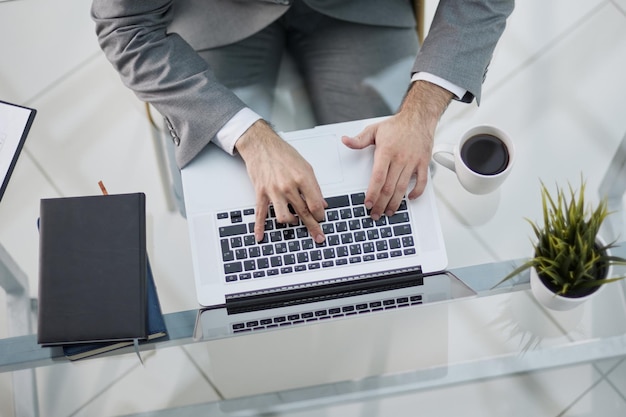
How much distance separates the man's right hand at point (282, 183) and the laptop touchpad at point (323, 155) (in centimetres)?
2

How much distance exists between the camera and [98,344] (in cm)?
87

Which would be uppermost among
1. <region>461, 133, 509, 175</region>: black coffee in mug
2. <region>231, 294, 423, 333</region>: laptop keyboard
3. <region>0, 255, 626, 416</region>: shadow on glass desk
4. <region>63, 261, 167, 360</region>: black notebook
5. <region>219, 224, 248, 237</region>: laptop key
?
<region>461, 133, 509, 175</region>: black coffee in mug

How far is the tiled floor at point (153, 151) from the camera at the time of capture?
94 cm

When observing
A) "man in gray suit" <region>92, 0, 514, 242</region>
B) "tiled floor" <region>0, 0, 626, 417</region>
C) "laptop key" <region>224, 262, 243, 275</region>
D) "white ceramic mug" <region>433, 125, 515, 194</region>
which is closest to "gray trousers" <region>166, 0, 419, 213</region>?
"man in gray suit" <region>92, 0, 514, 242</region>

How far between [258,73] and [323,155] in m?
0.31

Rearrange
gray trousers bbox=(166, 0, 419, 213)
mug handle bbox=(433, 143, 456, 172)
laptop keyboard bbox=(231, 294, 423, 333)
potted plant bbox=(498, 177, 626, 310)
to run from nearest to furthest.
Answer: potted plant bbox=(498, 177, 626, 310) < laptop keyboard bbox=(231, 294, 423, 333) < mug handle bbox=(433, 143, 456, 172) < gray trousers bbox=(166, 0, 419, 213)

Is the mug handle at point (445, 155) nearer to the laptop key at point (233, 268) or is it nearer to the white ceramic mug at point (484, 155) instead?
the white ceramic mug at point (484, 155)

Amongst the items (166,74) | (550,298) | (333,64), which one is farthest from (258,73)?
(550,298)

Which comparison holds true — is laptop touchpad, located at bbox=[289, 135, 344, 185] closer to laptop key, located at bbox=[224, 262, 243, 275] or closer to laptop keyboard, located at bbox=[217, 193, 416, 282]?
laptop keyboard, located at bbox=[217, 193, 416, 282]

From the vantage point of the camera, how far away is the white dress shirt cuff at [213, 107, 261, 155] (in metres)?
0.97

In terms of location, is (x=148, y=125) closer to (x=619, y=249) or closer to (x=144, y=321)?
(x=144, y=321)

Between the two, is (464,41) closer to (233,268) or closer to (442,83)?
(442,83)

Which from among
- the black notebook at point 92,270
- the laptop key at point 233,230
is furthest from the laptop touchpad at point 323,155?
the black notebook at point 92,270

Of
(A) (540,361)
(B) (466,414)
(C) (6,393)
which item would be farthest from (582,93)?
(C) (6,393)
